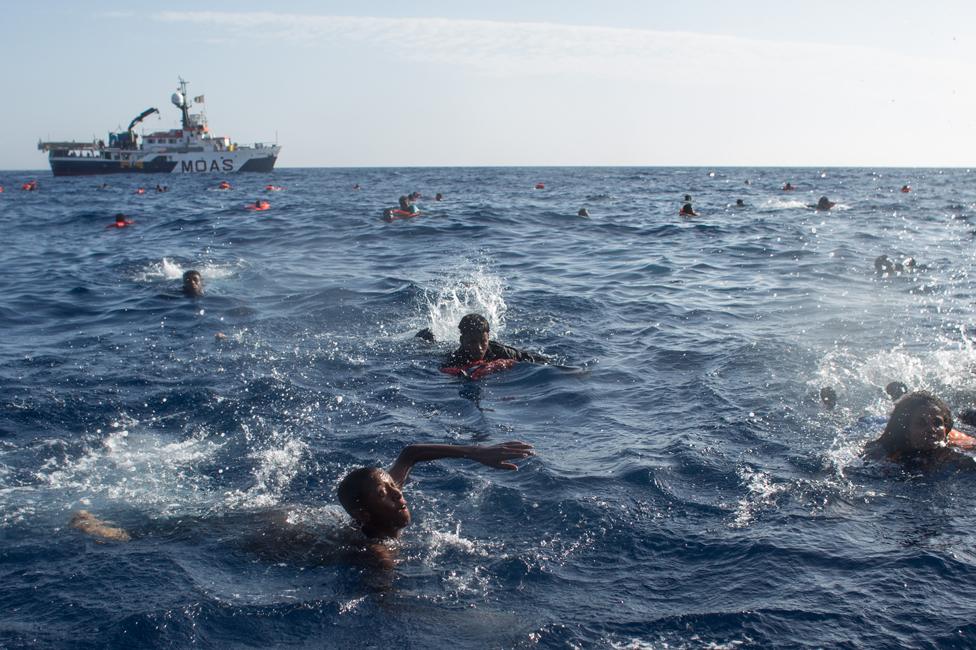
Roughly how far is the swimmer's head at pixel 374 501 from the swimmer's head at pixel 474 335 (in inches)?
175

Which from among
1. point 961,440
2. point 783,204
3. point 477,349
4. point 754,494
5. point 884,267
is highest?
point 783,204

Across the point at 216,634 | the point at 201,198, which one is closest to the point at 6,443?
the point at 216,634

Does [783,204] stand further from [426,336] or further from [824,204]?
[426,336]

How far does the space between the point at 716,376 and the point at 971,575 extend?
15.6 feet

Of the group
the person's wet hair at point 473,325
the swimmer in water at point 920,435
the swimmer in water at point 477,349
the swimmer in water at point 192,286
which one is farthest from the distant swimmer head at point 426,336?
the swimmer in water at point 920,435

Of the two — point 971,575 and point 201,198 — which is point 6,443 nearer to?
point 971,575

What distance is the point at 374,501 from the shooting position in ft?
17.5

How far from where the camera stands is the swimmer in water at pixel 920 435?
659cm

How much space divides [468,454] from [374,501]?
768 mm

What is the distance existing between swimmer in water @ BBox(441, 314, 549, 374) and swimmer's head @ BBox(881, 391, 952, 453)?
15.5 ft

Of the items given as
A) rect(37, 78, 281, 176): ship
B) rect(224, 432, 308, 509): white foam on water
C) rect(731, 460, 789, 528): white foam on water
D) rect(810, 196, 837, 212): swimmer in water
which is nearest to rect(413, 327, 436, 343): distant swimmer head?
rect(224, 432, 308, 509): white foam on water

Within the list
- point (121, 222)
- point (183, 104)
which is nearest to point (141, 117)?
point (183, 104)

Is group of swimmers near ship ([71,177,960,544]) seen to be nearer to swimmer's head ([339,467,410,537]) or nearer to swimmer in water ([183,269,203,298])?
swimmer's head ([339,467,410,537])

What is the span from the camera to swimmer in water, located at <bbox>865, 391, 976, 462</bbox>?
659 centimetres
